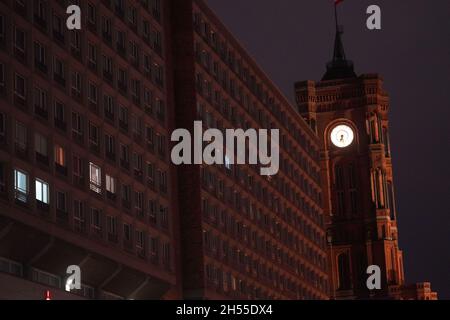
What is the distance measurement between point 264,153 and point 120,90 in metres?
41.6

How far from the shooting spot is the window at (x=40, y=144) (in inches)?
2689

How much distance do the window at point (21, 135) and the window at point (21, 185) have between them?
1.75 meters

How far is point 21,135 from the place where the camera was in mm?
66562

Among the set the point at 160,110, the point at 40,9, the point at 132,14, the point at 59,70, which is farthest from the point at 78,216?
the point at 132,14

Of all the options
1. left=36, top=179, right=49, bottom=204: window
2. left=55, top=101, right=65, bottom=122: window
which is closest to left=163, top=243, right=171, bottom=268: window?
left=55, top=101, right=65, bottom=122: window

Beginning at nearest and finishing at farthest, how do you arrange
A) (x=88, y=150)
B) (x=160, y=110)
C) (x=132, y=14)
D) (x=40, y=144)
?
(x=40, y=144) → (x=88, y=150) → (x=132, y=14) → (x=160, y=110)

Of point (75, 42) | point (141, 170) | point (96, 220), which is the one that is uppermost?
point (75, 42)

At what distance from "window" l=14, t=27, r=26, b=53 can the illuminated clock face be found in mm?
121966

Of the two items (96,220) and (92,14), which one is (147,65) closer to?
(92,14)

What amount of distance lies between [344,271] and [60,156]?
117 meters

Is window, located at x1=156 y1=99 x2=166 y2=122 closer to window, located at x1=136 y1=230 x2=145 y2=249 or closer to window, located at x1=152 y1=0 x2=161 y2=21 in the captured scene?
window, located at x1=152 y1=0 x2=161 y2=21

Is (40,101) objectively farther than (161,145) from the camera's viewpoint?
No

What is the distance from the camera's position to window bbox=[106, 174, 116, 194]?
78.6 meters
